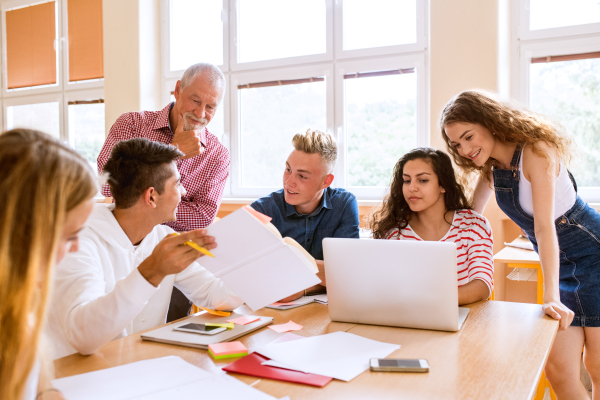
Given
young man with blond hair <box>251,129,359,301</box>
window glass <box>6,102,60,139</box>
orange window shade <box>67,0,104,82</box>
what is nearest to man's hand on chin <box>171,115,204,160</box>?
young man with blond hair <box>251,129,359,301</box>

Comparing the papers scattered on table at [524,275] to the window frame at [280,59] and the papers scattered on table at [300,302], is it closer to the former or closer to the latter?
the papers scattered on table at [300,302]

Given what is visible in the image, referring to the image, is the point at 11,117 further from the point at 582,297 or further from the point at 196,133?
the point at 582,297

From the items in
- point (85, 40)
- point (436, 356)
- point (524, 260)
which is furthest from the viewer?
point (85, 40)

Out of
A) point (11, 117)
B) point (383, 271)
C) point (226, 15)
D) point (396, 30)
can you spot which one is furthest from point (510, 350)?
point (11, 117)

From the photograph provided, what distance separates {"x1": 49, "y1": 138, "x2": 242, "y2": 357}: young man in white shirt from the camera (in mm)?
1079

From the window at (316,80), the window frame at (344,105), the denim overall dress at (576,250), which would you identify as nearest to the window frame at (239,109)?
the window at (316,80)

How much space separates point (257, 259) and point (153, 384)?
0.35 m

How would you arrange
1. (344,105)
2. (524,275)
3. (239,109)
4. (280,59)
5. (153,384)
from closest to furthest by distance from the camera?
(153,384) → (524,275) → (344,105) → (280,59) → (239,109)

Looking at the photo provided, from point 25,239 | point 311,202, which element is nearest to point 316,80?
point 311,202

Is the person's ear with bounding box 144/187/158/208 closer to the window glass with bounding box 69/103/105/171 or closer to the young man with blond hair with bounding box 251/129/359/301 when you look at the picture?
the young man with blond hair with bounding box 251/129/359/301

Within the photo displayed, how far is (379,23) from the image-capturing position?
3.52 meters

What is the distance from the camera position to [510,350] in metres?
1.07

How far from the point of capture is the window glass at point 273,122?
3.76 metres

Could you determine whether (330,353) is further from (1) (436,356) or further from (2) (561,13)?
(2) (561,13)
